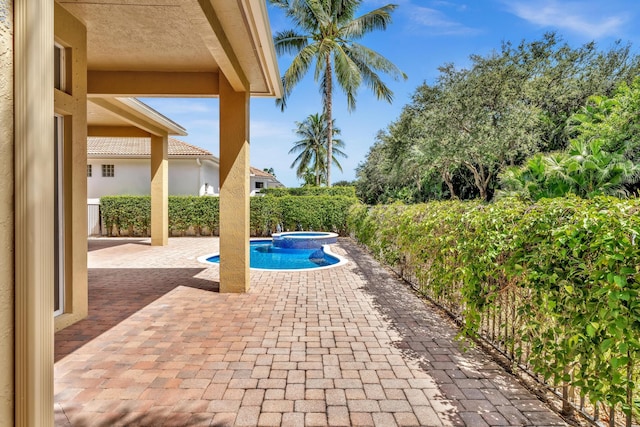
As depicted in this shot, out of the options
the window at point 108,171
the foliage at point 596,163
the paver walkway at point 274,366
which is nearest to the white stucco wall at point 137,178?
the window at point 108,171

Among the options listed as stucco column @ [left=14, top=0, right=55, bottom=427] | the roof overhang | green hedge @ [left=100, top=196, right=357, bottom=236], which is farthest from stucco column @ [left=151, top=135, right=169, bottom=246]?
stucco column @ [left=14, top=0, right=55, bottom=427]

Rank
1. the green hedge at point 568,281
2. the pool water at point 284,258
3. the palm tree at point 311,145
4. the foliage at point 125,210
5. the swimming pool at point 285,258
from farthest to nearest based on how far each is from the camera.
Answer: the palm tree at point 311,145, the foliage at point 125,210, the pool water at point 284,258, the swimming pool at point 285,258, the green hedge at point 568,281

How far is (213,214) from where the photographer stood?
17969mm

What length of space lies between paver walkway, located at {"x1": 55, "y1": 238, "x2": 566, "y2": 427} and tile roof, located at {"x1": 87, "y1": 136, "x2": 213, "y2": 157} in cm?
1424

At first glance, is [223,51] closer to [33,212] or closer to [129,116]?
[33,212]

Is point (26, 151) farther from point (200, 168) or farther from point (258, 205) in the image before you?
point (200, 168)

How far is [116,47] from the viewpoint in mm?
6121

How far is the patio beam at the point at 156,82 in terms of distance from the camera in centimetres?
720

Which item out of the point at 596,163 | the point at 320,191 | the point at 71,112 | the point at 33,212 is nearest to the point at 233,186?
the point at 71,112

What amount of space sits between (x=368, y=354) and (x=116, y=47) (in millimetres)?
6629

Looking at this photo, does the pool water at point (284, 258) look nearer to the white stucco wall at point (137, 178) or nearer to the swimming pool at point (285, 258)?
the swimming pool at point (285, 258)

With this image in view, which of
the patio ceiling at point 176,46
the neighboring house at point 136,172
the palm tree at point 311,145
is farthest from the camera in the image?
the palm tree at point 311,145

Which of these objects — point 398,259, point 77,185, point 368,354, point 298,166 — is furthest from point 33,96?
point 298,166

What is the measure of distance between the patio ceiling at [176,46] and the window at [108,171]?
49.4ft
